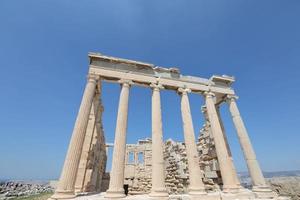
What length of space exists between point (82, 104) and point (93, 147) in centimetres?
478

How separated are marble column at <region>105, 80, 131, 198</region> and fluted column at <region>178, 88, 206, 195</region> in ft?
15.0

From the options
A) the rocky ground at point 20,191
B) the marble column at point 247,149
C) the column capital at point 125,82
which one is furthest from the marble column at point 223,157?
the rocky ground at point 20,191

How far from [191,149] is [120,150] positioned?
5.11m

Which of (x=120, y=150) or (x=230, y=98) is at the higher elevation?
(x=230, y=98)

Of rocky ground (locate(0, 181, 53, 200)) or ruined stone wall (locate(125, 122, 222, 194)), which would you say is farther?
rocky ground (locate(0, 181, 53, 200))

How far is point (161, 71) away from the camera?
14.7 m

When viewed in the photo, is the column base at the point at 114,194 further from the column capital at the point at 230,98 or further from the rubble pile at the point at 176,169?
the column capital at the point at 230,98

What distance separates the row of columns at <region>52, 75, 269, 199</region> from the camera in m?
9.88

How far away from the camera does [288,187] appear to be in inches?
515

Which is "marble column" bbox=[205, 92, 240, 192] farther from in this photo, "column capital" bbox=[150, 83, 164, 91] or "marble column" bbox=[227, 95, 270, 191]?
"column capital" bbox=[150, 83, 164, 91]

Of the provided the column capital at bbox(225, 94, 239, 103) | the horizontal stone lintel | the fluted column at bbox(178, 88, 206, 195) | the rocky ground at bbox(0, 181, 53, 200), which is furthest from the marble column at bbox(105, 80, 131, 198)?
the rocky ground at bbox(0, 181, 53, 200)

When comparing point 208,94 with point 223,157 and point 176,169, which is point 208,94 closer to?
point 223,157

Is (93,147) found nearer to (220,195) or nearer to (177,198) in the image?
(177,198)

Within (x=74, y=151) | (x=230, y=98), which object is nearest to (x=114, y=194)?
(x=74, y=151)
